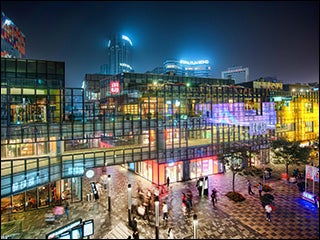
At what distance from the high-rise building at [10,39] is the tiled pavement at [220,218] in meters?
51.3

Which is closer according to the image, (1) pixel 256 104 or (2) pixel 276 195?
(2) pixel 276 195

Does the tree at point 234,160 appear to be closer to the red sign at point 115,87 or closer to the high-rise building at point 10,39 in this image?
the red sign at point 115,87

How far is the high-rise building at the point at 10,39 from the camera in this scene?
56.6 meters

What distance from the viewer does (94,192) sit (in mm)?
24453

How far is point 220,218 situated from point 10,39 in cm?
7336

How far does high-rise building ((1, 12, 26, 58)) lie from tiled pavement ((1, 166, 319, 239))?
51.3 m

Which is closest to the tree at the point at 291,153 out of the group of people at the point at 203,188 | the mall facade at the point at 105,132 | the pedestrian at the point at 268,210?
the mall facade at the point at 105,132

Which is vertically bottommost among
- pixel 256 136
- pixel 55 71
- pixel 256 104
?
pixel 256 136

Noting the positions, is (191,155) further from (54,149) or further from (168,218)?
(54,149)

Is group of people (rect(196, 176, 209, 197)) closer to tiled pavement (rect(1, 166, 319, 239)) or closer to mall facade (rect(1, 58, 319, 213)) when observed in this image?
tiled pavement (rect(1, 166, 319, 239))

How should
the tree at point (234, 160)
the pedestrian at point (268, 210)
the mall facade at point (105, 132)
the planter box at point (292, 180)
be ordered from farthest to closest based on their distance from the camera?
the planter box at point (292, 180) → the tree at point (234, 160) → the mall facade at point (105, 132) → the pedestrian at point (268, 210)

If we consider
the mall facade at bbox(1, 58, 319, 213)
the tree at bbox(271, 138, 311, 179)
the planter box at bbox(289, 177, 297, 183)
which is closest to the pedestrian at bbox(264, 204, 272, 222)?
the mall facade at bbox(1, 58, 319, 213)

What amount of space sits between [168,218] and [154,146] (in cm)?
1024

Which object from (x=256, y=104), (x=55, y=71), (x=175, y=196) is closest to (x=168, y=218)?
(x=175, y=196)
